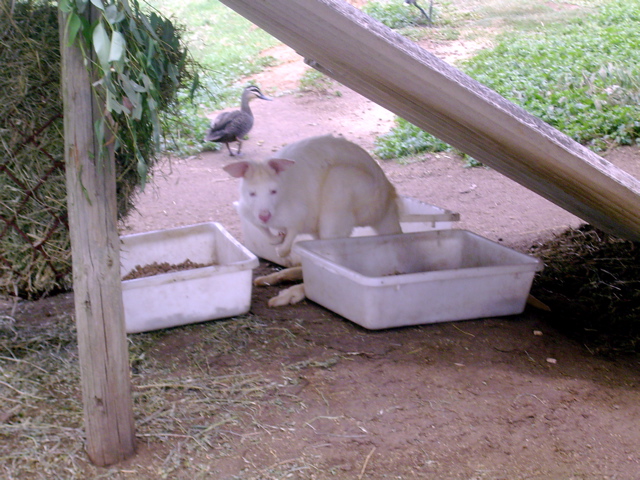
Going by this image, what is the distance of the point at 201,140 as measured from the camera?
8.20m

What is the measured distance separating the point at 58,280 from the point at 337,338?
142 centimetres

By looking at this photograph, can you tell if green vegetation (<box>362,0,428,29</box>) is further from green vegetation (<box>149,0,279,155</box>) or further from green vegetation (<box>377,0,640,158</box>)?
green vegetation (<box>377,0,640,158</box>)

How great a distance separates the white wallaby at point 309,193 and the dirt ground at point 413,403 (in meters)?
0.42

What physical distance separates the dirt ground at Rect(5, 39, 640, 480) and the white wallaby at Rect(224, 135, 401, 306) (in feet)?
1.36

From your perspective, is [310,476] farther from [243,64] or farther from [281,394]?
[243,64]

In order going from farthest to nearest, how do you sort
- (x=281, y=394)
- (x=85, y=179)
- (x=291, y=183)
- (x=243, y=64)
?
(x=243, y=64)
(x=291, y=183)
(x=281, y=394)
(x=85, y=179)

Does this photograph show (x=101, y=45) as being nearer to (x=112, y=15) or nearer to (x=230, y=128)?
(x=112, y=15)

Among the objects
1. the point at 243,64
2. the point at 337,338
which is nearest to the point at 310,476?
the point at 337,338

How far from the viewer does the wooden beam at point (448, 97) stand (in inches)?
95.3

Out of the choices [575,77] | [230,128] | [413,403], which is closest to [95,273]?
[413,403]

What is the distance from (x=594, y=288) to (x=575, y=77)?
15.4 feet

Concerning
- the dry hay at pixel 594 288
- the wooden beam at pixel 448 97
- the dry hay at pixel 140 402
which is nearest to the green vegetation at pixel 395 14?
the dry hay at pixel 594 288

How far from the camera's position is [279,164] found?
389 cm

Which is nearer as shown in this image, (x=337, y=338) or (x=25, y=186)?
(x=25, y=186)
